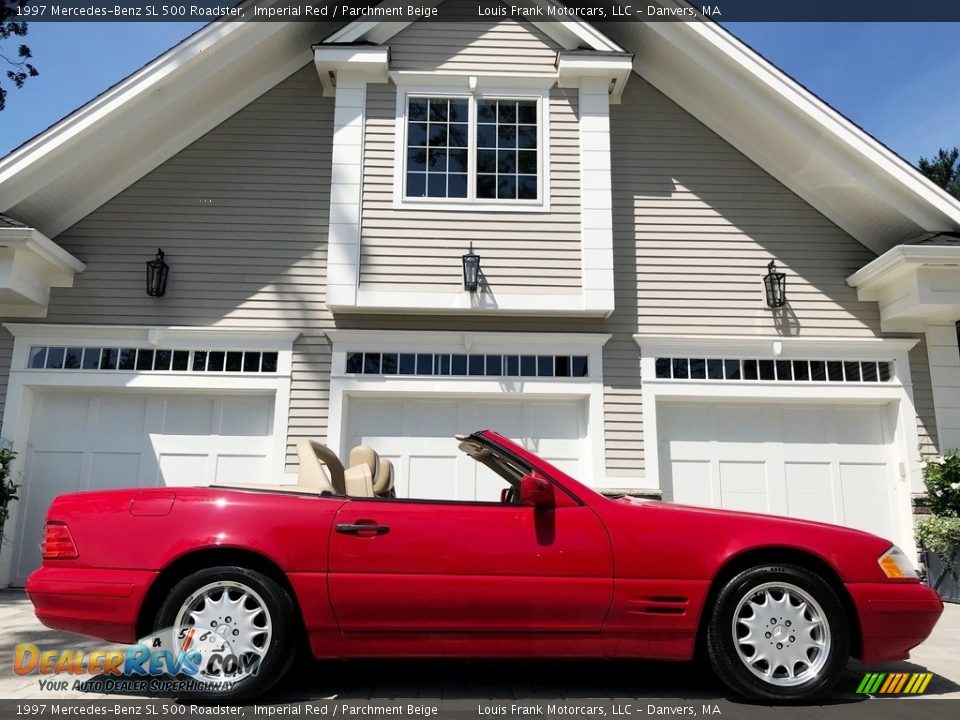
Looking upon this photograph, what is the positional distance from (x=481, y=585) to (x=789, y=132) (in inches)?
255

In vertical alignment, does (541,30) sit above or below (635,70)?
above

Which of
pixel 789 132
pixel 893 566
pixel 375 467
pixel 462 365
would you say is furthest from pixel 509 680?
pixel 789 132

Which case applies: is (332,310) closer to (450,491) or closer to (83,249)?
(450,491)

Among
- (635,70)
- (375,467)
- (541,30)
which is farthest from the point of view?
(635,70)

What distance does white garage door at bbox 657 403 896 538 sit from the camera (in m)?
7.46

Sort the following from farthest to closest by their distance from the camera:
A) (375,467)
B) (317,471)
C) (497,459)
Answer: (375,467)
(497,459)
(317,471)

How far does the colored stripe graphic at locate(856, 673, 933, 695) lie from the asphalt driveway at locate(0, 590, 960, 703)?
0.04m

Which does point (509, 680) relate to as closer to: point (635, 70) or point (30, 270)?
point (30, 270)

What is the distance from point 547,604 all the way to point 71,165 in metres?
6.71

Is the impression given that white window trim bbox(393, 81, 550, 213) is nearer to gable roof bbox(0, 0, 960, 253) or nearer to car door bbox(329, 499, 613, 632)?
gable roof bbox(0, 0, 960, 253)

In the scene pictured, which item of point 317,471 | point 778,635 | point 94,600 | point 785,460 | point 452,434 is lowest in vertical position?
point 778,635

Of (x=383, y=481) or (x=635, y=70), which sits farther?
(x=635, y=70)

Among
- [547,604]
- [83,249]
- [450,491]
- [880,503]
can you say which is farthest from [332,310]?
[880,503]

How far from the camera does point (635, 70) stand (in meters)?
8.35
